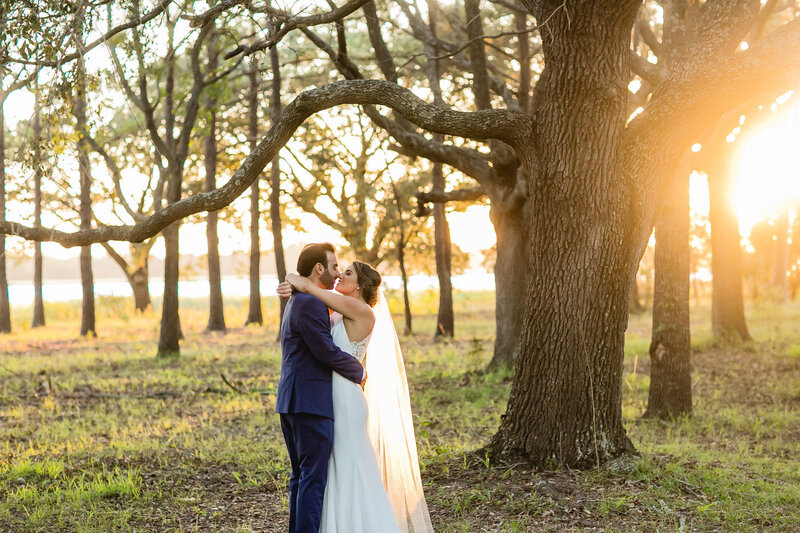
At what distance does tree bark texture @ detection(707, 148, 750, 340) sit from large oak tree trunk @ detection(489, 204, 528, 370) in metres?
5.94

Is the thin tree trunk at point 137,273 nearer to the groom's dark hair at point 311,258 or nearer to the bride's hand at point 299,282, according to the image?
the groom's dark hair at point 311,258

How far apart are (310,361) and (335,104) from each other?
2868 mm

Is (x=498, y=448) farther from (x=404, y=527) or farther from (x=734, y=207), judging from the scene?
(x=734, y=207)

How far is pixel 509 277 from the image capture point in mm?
13352

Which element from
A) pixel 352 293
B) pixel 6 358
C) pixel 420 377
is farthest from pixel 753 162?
pixel 6 358

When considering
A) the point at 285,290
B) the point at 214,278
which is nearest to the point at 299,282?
the point at 285,290

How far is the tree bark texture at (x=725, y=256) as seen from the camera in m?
16.9

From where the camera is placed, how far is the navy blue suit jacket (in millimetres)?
5016

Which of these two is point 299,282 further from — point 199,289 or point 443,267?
point 199,289

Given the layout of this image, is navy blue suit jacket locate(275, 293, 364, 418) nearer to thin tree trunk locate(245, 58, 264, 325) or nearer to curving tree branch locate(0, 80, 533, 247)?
curving tree branch locate(0, 80, 533, 247)

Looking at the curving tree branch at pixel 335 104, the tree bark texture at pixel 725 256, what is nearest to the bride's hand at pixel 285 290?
the curving tree branch at pixel 335 104

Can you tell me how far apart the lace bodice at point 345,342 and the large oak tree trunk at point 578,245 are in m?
2.21

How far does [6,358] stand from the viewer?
60.0 feet

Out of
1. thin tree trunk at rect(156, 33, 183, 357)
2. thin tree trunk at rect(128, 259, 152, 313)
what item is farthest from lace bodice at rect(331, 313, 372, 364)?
thin tree trunk at rect(128, 259, 152, 313)
